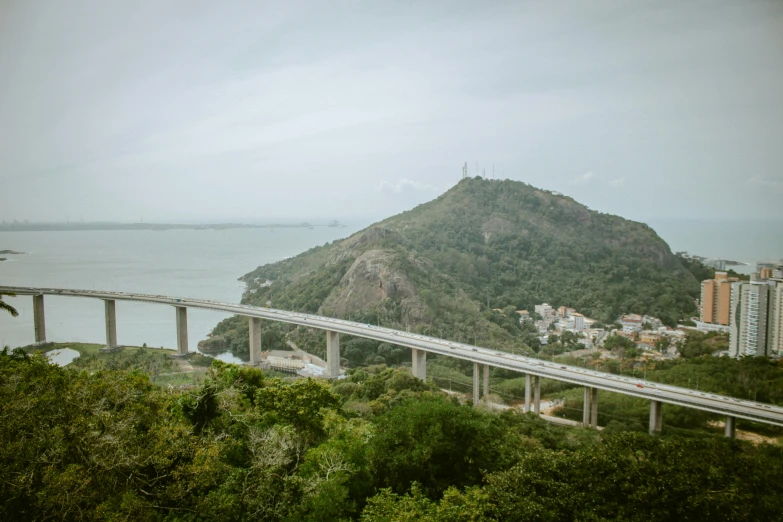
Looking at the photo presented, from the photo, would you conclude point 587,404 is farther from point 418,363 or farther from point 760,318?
point 760,318

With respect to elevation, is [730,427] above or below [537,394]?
above

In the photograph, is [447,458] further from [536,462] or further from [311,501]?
[311,501]

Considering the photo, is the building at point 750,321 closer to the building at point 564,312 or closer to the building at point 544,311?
the building at point 564,312

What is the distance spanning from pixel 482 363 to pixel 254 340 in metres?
17.4

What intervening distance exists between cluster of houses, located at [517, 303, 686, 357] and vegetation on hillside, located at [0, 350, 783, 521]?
999 inches

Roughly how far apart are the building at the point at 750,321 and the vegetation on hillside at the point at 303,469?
2021 cm

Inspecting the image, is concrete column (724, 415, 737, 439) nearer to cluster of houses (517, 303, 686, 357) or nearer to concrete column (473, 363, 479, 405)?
concrete column (473, 363, 479, 405)

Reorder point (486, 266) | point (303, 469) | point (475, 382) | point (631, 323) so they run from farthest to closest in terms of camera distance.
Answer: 1. point (486, 266)
2. point (631, 323)
3. point (475, 382)
4. point (303, 469)

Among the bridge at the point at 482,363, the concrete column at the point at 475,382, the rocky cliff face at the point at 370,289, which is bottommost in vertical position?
the concrete column at the point at 475,382

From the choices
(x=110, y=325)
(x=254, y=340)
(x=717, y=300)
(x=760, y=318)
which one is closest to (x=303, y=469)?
(x=760, y=318)

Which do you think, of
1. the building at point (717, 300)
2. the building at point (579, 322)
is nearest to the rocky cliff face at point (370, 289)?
the building at point (579, 322)

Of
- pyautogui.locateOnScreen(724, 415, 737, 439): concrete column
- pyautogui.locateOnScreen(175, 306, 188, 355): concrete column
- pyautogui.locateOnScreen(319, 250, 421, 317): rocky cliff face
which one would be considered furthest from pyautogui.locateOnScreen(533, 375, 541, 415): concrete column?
pyautogui.locateOnScreen(175, 306, 188, 355): concrete column

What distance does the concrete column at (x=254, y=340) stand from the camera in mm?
34312

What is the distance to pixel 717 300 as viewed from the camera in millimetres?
33031
